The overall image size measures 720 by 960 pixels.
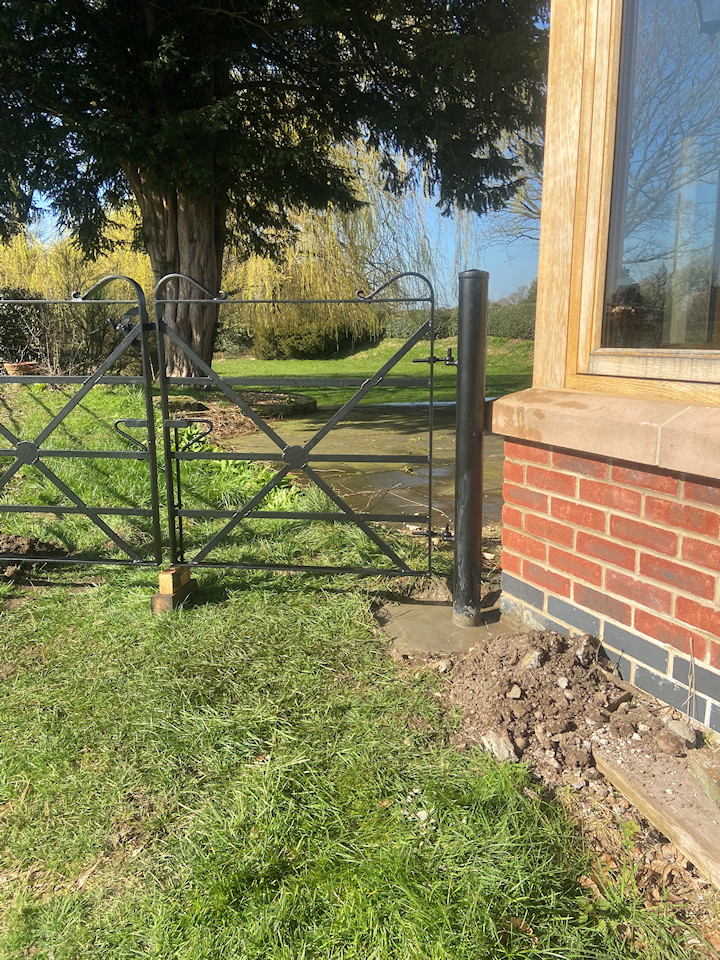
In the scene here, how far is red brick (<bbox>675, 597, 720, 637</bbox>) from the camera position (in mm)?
2086

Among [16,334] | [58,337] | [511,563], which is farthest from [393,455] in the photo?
[16,334]

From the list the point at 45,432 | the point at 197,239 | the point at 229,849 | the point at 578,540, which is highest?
the point at 197,239

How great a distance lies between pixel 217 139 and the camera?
31.8 feet

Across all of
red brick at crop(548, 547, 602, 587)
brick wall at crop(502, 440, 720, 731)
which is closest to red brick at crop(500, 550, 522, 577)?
brick wall at crop(502, 440, 720, 731)

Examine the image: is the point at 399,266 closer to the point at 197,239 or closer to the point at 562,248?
the point at 197,239

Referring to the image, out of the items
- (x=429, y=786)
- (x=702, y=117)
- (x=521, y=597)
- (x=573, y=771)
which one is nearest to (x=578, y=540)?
(x=521, y=597)

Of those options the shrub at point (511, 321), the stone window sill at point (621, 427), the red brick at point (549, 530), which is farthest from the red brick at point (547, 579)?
the shrub at point (511, 321)

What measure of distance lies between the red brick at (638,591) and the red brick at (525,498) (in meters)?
0.43

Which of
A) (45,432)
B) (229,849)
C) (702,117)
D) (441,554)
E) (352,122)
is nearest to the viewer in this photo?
(229,849)

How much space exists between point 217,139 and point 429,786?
9.71 meters

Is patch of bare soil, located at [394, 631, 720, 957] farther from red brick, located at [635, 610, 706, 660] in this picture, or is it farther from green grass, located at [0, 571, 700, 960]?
red brick, located at [635, 610, 706, 660]

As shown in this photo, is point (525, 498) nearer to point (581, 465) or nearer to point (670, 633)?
point (581, 465)

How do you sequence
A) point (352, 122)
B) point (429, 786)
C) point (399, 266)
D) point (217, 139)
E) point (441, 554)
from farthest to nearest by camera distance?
point (399, 266) → point (352, 122) → point (217, 139) → point (441, 554) → point (429, 786)

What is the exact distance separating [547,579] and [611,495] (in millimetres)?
547
